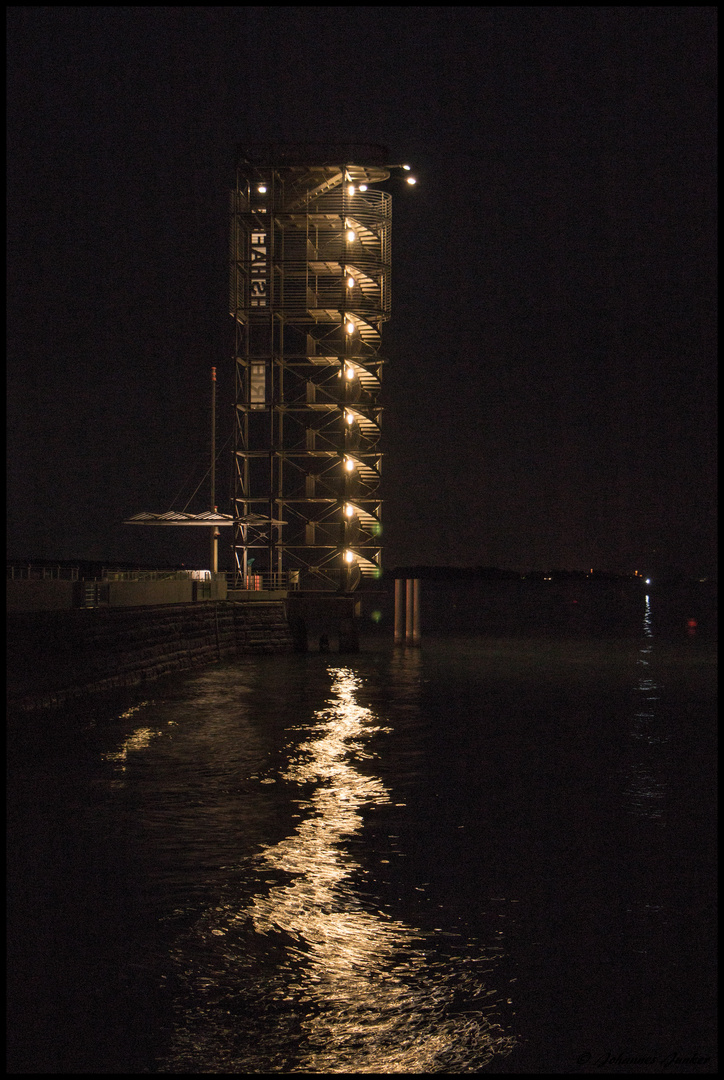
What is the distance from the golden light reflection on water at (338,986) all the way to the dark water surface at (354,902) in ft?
0.08

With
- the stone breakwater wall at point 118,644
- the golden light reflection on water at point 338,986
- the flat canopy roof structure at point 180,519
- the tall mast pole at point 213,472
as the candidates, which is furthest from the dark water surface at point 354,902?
the tall mast pole at point 213,472

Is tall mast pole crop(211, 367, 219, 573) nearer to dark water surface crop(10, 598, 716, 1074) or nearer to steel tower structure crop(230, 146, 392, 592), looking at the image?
steel tower structure crop(230, 146, 392, 592)

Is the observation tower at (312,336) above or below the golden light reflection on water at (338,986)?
above

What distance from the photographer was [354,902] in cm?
1036

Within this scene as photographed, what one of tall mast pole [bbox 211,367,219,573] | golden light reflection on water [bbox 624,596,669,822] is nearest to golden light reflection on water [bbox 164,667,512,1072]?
golden light reflection on water [bbox 624,596,669,822]

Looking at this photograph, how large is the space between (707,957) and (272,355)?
141 feet

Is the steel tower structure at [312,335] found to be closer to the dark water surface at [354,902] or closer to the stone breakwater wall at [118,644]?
the stone breakwater wall at [118,644]

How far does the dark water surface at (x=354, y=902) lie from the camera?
7.32 meters

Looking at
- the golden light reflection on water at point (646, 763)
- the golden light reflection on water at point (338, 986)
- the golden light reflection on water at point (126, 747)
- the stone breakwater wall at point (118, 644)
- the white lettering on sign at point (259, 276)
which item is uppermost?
the white lettering on sign at point (259, 276)

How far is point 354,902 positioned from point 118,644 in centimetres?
2083

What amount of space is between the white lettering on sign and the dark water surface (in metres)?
31.7

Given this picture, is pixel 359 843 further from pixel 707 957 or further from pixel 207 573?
pixel 207 573

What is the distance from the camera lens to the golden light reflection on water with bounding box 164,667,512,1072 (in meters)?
6.99

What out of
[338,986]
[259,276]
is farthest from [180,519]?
[338,986]
